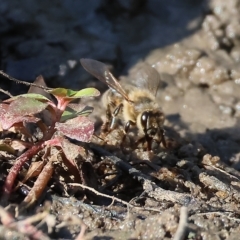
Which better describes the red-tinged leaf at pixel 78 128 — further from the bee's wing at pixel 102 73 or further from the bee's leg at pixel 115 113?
the bee's leg at pixel 115 113

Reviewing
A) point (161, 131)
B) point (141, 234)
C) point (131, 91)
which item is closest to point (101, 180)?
point (141, 234)

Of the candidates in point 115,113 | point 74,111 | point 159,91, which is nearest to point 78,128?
point 74,111

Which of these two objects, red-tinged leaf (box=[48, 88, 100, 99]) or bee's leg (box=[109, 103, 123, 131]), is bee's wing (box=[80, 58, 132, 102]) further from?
red-tinged leaf (box=[48, 88, 100, 99])

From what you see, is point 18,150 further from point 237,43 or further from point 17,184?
point 237,43

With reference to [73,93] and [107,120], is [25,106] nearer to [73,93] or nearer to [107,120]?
[73,93]

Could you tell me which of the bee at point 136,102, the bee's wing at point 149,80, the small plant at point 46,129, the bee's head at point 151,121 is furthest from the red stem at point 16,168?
the bee's wing at point 149,80

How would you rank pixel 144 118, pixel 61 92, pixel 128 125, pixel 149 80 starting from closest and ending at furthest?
pixel 61 92 < pixel 144 118 < pixel 128 125 < pixel 149 80

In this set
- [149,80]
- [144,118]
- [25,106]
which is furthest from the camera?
[149,80]
